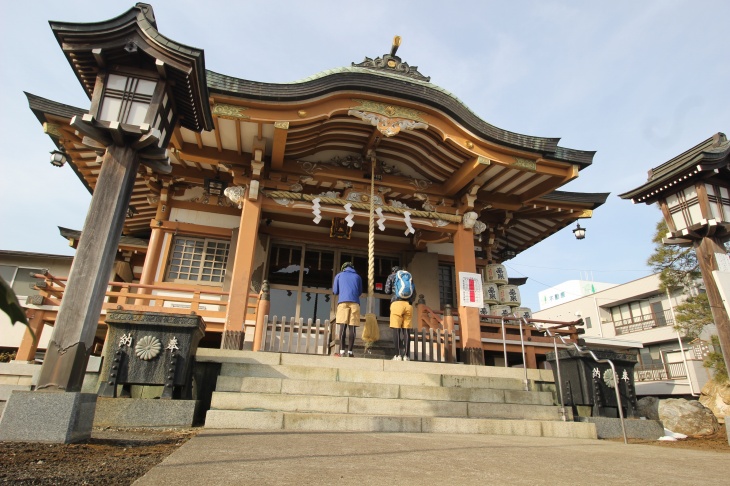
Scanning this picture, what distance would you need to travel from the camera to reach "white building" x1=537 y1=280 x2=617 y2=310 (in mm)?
53406

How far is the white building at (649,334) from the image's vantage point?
76.4 feet

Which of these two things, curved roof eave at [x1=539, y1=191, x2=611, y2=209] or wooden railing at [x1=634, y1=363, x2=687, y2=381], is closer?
curved roof eave at [x1=539, y1=191, x2=611, y2=209]

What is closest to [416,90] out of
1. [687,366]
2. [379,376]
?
[379,376]

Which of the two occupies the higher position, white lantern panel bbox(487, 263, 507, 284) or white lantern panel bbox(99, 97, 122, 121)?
white lantern panel bbox(487, 263, 507, 284)

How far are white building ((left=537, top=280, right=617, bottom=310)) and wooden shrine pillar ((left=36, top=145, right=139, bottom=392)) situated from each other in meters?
54.8

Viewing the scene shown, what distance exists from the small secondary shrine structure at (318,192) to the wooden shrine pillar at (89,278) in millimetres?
1058

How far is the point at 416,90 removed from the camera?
360 inches

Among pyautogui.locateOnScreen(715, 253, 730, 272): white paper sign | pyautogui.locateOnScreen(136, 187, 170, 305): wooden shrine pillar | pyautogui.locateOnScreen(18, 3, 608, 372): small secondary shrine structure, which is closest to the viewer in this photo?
pyautogui.locateOnScreen(715, 253, 730, 272): white paper sign

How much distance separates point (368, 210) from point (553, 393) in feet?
17.3

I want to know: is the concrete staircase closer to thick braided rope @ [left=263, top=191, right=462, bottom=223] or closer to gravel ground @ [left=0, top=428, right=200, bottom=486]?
gravel ground @ [left=0, top=428, right=200, bottom=486]

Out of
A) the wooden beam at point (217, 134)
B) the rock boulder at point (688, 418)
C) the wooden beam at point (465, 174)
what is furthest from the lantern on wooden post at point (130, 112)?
the rock boulder at point (688, 418)

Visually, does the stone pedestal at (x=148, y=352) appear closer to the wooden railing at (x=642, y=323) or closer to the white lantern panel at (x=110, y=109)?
the white lantern panel at (x=110, y=109)

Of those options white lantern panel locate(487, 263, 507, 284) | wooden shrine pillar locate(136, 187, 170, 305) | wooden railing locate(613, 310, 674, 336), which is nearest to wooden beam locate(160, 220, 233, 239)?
wooden shrine pillar locate(136, 187, 170, 305)

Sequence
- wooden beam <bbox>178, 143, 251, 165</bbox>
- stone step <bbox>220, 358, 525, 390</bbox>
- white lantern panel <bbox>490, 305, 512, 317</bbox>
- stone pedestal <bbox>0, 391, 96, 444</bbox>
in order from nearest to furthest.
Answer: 1. stone pedestal <bbox>0, 391, 96, 444</bbox>
2. stone step <bbox>220, 358, 525, 390</bbox>
3. wooden beam <bbox>178, 143, 251, 165</bbox>
4. white lantern panel <bbox>490, 305, 512, 317</bbox>
